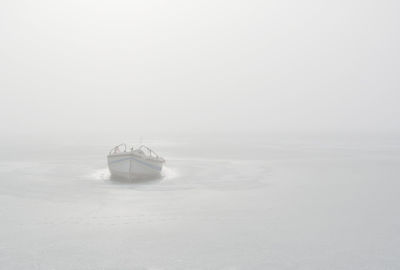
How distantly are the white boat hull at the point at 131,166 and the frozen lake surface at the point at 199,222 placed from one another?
1244mm

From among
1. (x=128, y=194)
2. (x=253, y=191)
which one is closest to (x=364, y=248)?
(x=253, y=191)

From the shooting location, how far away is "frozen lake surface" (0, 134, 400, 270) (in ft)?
46.4

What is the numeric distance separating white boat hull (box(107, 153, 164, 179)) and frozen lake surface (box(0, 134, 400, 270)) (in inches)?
49.0

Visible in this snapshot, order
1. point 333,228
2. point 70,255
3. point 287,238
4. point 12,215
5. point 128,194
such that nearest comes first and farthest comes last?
point 70,255 → point 287,238 → point 333,228 → point 12,215 → point 128,194

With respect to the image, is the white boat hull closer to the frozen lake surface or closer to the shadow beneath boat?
the shadow beneath boat

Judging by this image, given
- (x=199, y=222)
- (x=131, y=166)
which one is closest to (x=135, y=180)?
(x=131, y=166)

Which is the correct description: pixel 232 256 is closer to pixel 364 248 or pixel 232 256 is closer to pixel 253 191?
pixel 364 248

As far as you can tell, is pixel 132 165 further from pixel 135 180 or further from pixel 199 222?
pixel 199 222

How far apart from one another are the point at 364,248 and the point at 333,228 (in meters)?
3.00

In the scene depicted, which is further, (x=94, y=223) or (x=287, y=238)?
(x=94, y=223)

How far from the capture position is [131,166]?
3256 centimetres

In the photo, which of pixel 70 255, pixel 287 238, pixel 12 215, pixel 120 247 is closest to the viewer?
pixel 70 255

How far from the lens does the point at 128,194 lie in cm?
2694

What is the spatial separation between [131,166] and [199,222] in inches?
560
